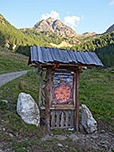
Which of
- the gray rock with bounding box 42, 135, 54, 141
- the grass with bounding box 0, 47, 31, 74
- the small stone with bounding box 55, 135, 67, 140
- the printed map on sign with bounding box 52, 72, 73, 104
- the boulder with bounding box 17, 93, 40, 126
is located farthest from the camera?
the grass with bounding box 0, 47, 31, 74

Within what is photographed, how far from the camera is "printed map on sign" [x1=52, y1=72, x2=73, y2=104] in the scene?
7938 mm

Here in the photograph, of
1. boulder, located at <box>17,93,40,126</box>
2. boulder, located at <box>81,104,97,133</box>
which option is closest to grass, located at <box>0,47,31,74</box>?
boulder, located at <box>17,93,40,126</box>

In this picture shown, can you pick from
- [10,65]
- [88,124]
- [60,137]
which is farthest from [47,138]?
[10,65]

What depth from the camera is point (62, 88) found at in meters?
8.03

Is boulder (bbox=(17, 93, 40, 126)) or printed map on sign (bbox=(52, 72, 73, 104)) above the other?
printed map on sign (bbox=(52, 72, 73, 104))

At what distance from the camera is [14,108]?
8430 mm

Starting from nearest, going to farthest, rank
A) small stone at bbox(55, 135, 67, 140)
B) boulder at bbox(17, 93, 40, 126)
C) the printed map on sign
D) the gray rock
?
the gray rock → small stone at bbox(55, 135, 67, 140) → boulder at bbox(17, 93, 40, 126) → the printed map on sign

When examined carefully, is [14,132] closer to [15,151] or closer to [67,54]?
[15,151]

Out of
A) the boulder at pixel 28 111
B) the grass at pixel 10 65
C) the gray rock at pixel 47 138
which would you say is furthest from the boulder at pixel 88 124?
the grass at pixel 10 65

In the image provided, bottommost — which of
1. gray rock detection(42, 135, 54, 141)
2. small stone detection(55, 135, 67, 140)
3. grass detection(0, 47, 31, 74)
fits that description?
small stone detection(55, 135, 67, 140)

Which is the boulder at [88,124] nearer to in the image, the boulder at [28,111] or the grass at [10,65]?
the boulder at [28,111]

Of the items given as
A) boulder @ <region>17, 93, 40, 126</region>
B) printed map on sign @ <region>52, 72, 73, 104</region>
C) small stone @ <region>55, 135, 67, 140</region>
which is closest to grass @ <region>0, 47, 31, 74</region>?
boulder @ <region>17, 93, 40, 126</region>

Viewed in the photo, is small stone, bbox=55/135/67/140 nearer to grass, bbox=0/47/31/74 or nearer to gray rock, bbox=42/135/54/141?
gray rock, bbox=42/135/54/141

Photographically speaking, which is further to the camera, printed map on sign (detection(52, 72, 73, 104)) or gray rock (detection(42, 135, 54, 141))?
printed map on sign (detection(52, 72, 73, 104))
